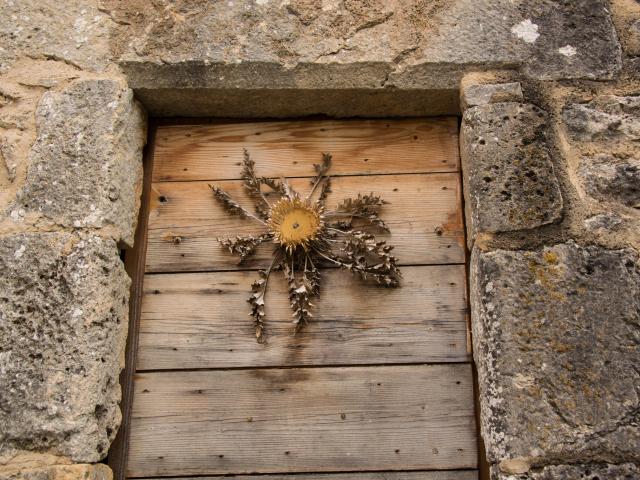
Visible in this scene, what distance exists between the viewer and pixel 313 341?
5.71 feet

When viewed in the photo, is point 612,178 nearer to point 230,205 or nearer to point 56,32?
point 230,205

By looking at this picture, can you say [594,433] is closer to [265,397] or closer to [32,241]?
[265,397]

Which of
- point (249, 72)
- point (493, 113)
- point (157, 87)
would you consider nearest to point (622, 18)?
point (493, 113)

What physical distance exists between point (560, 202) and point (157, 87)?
1.11 metres

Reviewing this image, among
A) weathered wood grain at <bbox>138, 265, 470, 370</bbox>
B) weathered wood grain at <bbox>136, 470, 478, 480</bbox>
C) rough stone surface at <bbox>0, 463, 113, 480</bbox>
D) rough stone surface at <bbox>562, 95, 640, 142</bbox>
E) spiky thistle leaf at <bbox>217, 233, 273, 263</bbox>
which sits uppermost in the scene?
rough stone surface at <bbox>562, 95, 640, 142</bbox>

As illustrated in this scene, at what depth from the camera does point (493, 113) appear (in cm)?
173

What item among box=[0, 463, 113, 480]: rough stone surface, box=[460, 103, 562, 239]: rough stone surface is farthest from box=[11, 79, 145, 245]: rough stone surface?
box=[460, 103, 562, 239]: rough stone surface

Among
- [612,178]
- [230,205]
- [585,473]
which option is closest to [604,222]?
[612,178]

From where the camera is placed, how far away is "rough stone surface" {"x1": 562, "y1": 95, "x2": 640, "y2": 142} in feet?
5.54

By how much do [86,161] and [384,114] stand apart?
0.85 metres

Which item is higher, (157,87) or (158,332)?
(157,87)

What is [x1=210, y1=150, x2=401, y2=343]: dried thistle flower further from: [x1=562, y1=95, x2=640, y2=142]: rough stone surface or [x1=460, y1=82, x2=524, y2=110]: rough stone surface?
[x1=562, y1=95, x2=640, y2=142]: rough stone surface

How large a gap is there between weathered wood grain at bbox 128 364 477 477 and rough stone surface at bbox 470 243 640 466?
177 mm

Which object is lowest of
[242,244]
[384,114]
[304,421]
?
[304,421]
